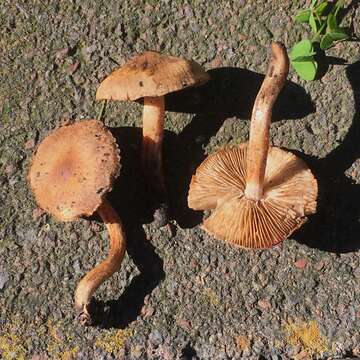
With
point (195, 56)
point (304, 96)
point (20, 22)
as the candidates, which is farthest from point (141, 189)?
point (20, 22)

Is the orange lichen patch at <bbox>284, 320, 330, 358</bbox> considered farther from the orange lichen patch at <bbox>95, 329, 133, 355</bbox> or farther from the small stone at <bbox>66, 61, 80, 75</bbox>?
the small stone at <bbox>66, 61, 80, 75</bbox>

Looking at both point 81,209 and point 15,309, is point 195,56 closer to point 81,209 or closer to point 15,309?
point 81,209

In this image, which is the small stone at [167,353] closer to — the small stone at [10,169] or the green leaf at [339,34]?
the small stone at [10,169]

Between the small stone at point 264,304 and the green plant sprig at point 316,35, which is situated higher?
the green plant sprig at point 316,35

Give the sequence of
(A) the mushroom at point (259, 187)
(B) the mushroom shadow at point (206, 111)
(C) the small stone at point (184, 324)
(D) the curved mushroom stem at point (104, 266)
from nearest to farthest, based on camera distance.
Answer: (A) the mushroom at point (259, 187)
(D) the curved mushroom stem at point (104, 266)
(C) the small stone at point (184, 324)
(B) the mushroom shadow at point (206, 111)

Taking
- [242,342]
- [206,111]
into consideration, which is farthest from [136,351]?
[206,111]

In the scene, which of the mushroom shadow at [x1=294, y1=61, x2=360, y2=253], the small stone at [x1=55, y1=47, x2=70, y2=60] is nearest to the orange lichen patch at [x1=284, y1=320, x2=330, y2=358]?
the mushroom shadow at [x1=294, y1=61, x2=360, y2=253]

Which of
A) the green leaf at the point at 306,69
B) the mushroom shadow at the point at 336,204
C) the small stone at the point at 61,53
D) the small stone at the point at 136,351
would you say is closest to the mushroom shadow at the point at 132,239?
the small stone at the point at 136,351
